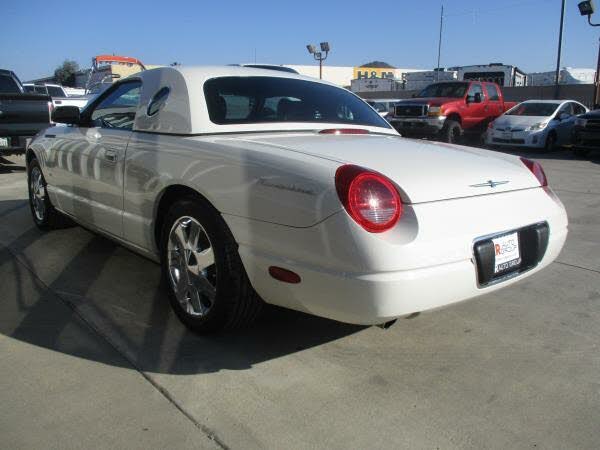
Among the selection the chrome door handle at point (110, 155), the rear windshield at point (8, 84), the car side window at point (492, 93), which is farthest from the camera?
the car side window at point (492, 93)

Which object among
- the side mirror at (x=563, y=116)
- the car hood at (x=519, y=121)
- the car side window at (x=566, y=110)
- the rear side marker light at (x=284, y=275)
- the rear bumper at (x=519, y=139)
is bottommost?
the rear bumper at (x=519, y=139)

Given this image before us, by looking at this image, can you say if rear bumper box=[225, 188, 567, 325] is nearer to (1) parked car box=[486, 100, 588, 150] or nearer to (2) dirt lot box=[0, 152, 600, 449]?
(2) dirt lot box=[0, 152, 600, 449]

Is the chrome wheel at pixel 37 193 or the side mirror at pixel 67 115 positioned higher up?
the side mirror at pixel 67 115

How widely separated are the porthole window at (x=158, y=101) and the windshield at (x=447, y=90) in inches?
498

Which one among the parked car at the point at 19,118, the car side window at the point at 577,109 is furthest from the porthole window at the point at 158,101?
the car side window at the point at 577,109

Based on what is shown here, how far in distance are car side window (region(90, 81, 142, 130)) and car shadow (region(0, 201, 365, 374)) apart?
1082 mm

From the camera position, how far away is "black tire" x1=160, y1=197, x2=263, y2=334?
2.71m

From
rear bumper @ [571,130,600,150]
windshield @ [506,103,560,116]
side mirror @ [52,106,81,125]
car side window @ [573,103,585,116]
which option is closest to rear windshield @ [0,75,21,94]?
side mirror @ [52,106,81,125]

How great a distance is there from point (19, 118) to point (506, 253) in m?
9.25

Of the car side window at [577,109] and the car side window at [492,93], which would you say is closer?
the car side window at [577,109]

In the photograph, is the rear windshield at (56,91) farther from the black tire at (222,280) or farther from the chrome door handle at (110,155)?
the black tire at (222,280)

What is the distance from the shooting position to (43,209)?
5.12 meters

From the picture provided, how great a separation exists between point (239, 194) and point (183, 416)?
1.01 m

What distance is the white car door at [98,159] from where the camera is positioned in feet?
11.7
